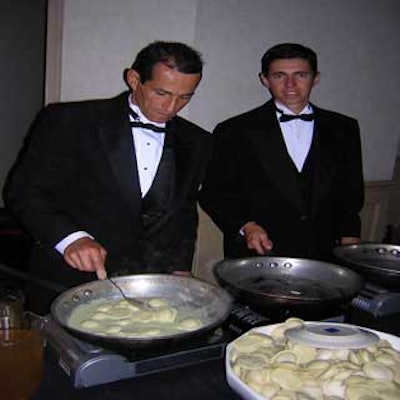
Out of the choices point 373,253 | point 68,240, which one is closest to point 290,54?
point 373,253

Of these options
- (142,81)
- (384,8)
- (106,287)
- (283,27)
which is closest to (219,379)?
(106,287)

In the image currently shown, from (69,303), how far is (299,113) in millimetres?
1874

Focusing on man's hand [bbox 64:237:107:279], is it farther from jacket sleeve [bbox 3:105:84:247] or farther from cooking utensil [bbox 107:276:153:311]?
jacket sleeve [bbox 3:105:84:247]

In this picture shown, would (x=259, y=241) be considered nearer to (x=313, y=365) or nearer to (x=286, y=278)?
(x=286, y=278)

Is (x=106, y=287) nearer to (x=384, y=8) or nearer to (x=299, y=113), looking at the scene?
(x=299, y=113)

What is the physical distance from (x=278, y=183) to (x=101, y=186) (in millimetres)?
1017

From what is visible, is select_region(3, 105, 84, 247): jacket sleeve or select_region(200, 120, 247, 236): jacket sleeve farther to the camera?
select_region(200, 120, 247, 236): jacket sleeve

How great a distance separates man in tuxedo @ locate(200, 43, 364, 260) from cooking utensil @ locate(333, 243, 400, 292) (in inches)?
27.1

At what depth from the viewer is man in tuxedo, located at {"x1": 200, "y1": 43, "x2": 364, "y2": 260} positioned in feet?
9.30

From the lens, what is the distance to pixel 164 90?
2.09 metres

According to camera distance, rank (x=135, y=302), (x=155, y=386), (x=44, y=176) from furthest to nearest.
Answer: (x=44, y=176) → (x=135, y=302) → (x=155, y=386)

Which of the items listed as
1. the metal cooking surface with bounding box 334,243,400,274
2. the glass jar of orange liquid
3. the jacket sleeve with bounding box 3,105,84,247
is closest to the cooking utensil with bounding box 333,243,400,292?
the metal cooking surface with bounding box 334,243,400,274

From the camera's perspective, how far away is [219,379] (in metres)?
1.34

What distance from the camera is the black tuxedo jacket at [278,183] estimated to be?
2.90m
